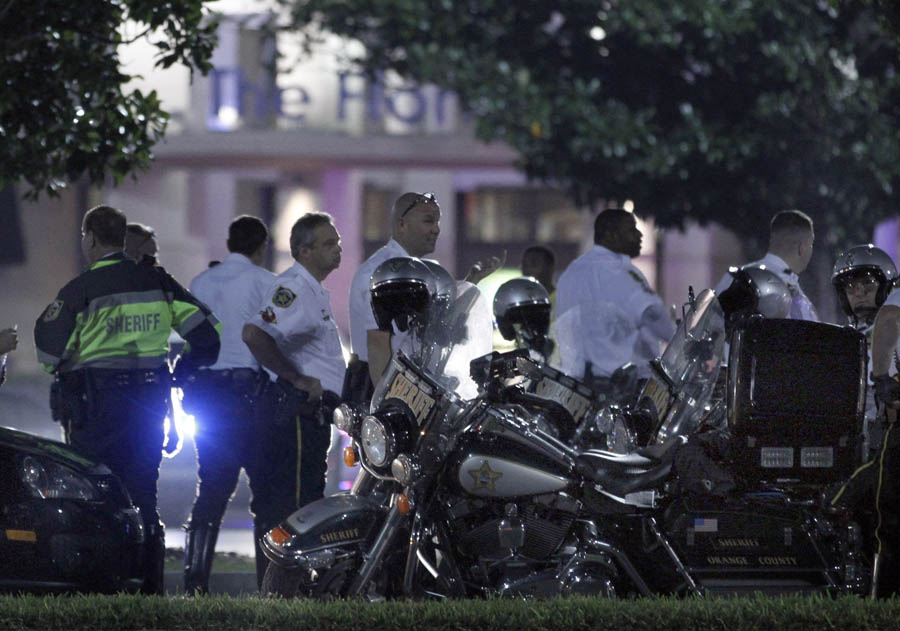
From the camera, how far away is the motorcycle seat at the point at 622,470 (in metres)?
5.94

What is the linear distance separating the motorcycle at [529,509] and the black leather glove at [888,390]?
251 millimetres

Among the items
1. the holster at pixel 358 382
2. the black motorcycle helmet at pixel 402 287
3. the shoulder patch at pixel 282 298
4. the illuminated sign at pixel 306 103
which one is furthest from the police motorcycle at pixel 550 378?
the illuminated sign at pixel 306 103

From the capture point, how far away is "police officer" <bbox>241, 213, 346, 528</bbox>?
764 centimetres

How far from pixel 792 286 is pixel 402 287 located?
7.80 ft

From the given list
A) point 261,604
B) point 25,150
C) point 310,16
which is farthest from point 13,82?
point 310,16

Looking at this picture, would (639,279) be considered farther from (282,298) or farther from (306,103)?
(306,103)

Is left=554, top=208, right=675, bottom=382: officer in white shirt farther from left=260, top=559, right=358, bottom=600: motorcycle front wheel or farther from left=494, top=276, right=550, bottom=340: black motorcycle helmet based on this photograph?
left=260, top=559, right=358, bottom=600: motorcycle front wheel

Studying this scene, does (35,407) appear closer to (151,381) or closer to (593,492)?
(151,381)

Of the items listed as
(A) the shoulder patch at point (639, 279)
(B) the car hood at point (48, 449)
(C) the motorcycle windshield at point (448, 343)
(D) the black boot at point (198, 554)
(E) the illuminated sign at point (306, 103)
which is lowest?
(D) the black boot at point (198, 554)

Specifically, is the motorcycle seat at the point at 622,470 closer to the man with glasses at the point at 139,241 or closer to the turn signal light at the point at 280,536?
the turn signal light at the point at 280,536

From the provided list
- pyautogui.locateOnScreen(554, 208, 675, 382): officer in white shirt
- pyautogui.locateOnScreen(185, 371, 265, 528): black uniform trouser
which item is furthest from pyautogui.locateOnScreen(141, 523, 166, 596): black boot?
pyautogui.locateOnScreen(554, 208, 675, 382): officer in white shirt

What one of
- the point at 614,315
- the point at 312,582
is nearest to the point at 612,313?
the point at 614,315

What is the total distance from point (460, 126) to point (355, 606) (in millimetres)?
18477

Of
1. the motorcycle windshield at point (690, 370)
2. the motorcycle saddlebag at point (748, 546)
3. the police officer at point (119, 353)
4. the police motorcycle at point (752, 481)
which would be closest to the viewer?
the police motorcycle at point (752, 481)
